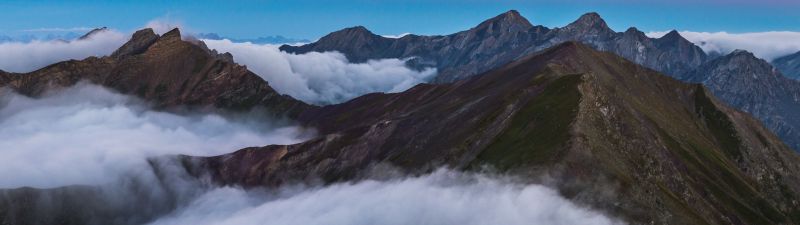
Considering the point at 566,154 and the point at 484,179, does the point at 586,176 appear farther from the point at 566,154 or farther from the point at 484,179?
the point at 484,179

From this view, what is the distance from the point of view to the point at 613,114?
631ft

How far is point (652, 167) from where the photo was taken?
6693 inches

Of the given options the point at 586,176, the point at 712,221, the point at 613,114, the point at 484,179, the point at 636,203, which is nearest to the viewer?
the point at 636,203

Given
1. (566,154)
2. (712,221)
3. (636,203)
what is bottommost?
(712,221)

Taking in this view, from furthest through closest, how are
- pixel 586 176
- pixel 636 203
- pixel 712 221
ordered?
1. pixel 712 221
2. pixel 586 176
3. pixel 636 203

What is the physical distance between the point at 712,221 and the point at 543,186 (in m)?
46.8

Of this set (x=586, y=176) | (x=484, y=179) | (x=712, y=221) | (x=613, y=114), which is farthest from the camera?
(x=613, y=114)

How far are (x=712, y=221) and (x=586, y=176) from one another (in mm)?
40167

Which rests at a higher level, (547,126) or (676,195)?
(547,126)

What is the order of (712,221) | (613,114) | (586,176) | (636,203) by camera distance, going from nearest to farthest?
(636,203)
(586,176)
(712,221)
(613,114)

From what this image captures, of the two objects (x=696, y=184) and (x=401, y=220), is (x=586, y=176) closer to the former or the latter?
(x=401, y=220)

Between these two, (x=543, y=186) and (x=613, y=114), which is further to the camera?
(x=613, y=114)

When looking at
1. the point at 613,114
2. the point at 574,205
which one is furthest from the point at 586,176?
the point at 613,114

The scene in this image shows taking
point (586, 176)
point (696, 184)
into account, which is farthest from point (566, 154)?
point (696, 184)
